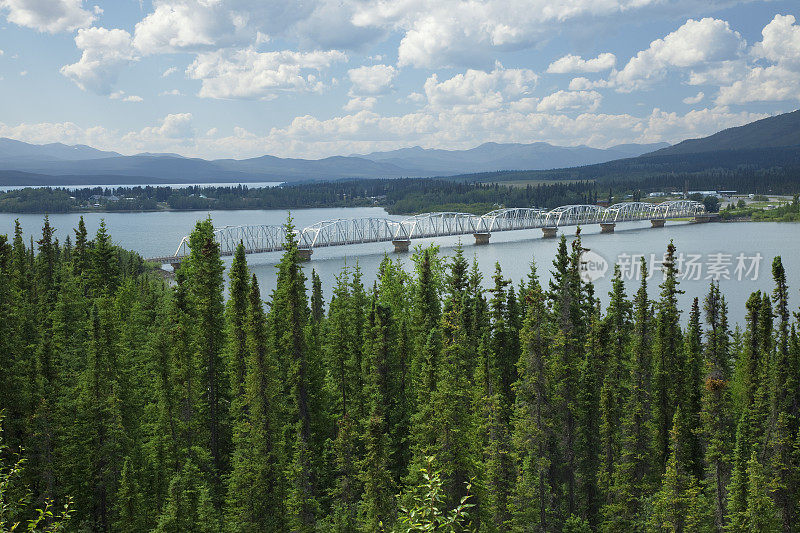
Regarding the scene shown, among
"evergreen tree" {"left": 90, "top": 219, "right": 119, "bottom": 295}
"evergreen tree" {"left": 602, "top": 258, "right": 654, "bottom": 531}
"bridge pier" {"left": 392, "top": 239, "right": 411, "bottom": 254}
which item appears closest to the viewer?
"evergreen tree" {"left": 602, "top": 258, "right": 654, "bottom": 531}

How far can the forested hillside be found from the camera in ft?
104

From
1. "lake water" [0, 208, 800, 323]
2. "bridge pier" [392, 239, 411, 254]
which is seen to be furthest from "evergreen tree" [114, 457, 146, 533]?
"bridge pier" [392, 239, 411, 254]

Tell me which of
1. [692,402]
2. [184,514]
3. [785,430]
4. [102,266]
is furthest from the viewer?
[102,266]

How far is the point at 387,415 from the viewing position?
39656 mm

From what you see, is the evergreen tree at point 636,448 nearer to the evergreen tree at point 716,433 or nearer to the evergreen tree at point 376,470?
the evergreen tree at point 716,433

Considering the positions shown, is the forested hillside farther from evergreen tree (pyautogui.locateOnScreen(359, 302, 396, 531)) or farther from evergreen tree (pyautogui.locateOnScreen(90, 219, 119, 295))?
evergreen tree (pyautogui.locateOnScreen(90, 219, 119, 295))

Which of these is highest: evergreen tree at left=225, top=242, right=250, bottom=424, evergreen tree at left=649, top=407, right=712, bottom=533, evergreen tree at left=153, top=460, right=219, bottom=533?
evergreen tree at left=225, top=242, right=250, bottom=424

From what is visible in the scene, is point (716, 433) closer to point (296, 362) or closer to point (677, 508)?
point (677, 508)

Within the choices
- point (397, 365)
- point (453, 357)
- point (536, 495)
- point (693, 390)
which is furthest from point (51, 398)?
point (693, 390)

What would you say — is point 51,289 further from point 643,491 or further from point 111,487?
point 643,491

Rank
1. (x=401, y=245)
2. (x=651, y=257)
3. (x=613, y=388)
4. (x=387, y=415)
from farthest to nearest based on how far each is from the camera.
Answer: (x=401, y=245) → (x=651, y=257) → (x=387, y=415) → (x=613, y=388)

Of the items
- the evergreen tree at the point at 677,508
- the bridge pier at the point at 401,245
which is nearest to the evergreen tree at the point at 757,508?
the evergreen tree at the point at 677,508

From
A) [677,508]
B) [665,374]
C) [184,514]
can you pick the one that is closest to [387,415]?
[184,514]

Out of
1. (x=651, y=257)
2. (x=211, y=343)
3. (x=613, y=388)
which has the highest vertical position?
(x=211, y=343)
